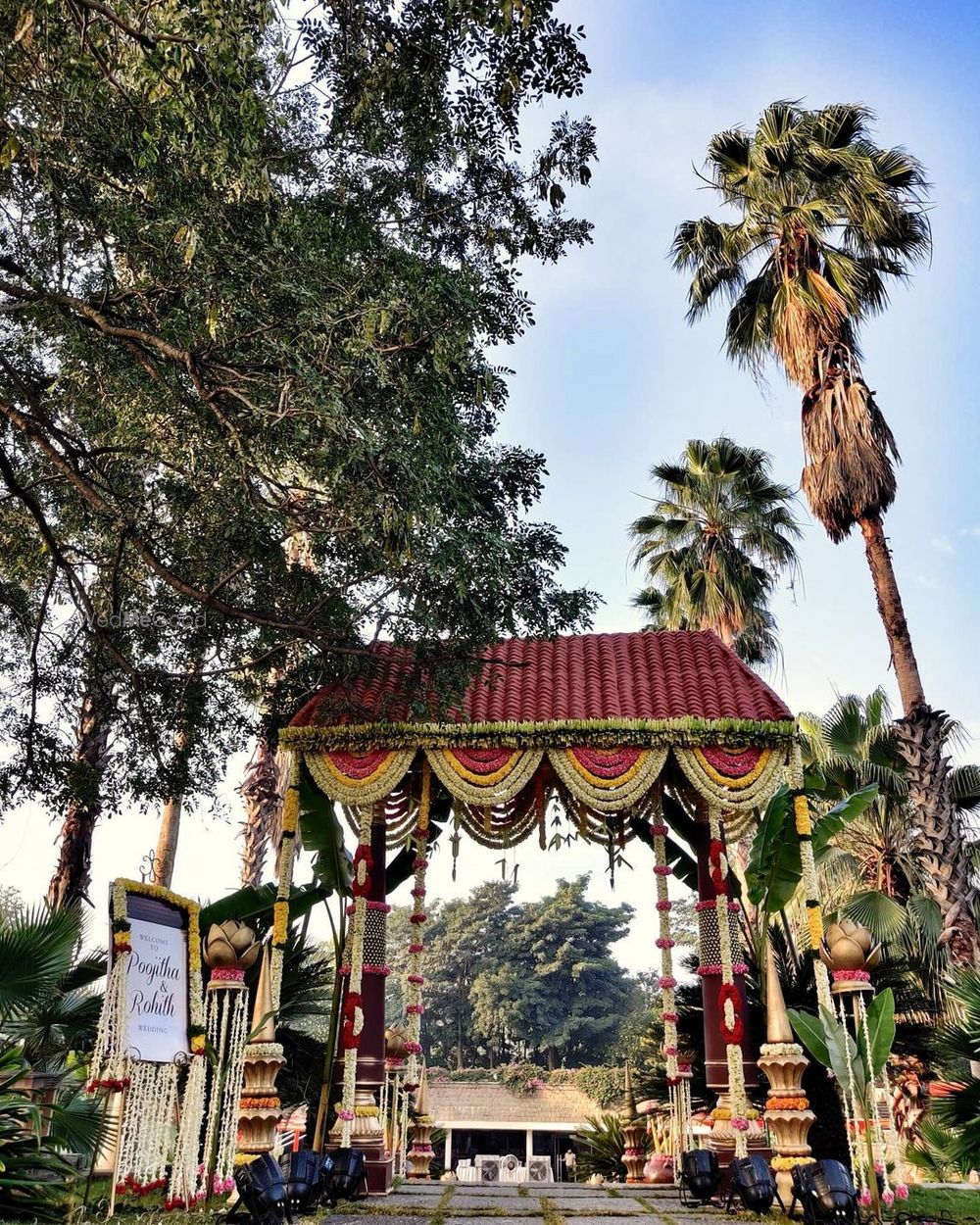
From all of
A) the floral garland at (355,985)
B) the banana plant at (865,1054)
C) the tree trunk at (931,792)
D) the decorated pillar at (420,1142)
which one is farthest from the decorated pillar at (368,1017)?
the tree trunk at (931,792)

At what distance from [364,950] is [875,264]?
1149 cm

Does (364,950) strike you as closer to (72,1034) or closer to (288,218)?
(72,1034)

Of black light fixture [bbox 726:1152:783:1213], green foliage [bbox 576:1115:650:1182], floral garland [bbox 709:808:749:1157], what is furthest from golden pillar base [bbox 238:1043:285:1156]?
green foliage [bbox 576:1115:650:1182]

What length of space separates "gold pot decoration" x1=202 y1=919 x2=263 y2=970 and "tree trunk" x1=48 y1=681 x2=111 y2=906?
268 centimetres

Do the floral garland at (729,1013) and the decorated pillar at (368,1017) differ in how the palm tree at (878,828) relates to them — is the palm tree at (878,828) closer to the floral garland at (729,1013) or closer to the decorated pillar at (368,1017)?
the floral garland at (729,1013)

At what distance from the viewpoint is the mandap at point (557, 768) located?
8.74 m

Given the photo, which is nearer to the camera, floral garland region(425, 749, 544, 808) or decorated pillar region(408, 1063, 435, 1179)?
floral garland region(425, 749, 544, 808)

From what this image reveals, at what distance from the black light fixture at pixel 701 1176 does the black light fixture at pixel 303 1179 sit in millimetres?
3105

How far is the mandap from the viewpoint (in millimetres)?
8742

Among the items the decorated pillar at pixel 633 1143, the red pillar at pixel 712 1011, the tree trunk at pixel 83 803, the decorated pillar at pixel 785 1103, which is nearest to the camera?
the decorated pillar at pixel 785 1103

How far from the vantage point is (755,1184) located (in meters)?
7.13

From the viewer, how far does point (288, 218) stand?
6.50 metres

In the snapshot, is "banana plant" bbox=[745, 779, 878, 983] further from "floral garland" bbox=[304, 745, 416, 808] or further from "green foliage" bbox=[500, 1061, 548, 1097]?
"green foliage" bbox=[500, 1061, 548, 1097]

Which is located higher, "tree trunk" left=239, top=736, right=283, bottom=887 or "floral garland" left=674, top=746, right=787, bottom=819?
"tree trunk" left=239, top=736, right=283, bottom=887
